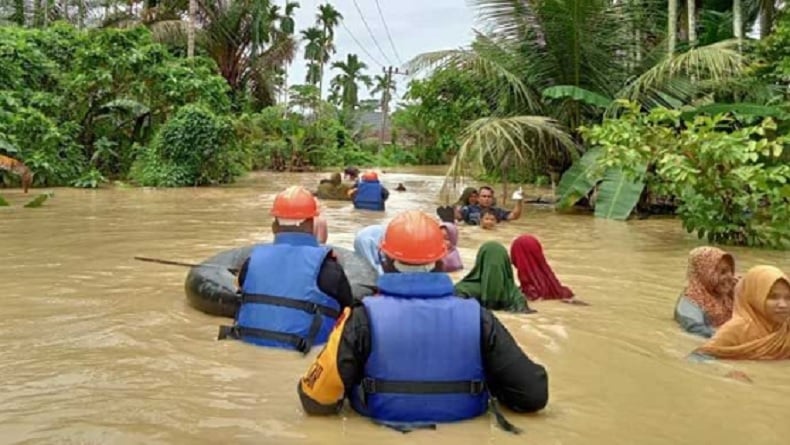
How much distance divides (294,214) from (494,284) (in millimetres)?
1990

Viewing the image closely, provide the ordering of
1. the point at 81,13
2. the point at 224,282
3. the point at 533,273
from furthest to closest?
the point at 81,13 < the point at 533,273 < the point at 224,282

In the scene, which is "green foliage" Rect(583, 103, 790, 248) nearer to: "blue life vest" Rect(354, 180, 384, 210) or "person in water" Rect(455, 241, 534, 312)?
"person in water" Rect(455, 241, 534, 312)

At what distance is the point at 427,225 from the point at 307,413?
1.06 metres

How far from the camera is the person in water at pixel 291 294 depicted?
468 centimetres

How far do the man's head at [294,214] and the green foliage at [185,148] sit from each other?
57.8ft

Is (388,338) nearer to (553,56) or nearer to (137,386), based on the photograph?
(137,386)

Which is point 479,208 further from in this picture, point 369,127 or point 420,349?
point 369,127

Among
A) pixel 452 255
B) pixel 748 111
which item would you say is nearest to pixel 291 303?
pixel 452 255

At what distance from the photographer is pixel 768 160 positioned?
39.8ft

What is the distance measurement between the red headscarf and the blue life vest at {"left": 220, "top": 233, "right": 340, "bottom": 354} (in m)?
2.61

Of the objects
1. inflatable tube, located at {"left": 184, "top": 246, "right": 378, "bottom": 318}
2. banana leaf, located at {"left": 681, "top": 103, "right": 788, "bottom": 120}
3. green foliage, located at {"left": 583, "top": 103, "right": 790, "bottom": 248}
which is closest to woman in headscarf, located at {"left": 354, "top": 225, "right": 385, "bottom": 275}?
inflatable tube, located at {"left": 184, "top": 246, "right": 378, "bottom": 318}

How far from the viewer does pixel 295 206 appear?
510 cm

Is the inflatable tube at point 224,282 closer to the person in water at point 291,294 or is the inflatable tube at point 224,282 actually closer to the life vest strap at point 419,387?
the person in water at point 291,294

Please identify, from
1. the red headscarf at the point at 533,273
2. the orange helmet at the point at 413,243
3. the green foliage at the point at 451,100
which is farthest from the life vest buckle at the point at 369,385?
the green foliage at the point at 451,100
